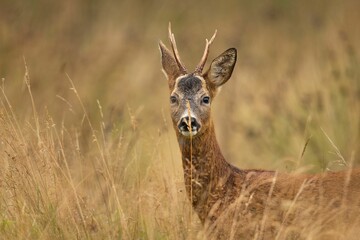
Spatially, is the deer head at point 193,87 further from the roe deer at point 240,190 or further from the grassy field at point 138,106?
the grassy field at point 138,106

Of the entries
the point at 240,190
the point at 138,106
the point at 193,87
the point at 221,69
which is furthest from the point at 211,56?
the point at 240,190

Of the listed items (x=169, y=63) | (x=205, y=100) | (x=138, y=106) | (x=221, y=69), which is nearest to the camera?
(x=205, y=100)

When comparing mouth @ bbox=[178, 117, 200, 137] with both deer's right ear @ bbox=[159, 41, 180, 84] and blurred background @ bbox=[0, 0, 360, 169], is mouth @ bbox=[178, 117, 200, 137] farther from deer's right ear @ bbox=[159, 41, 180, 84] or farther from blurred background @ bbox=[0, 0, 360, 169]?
blurred background @ bbox=[0, 0, 360, 169]

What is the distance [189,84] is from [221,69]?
1.11ft

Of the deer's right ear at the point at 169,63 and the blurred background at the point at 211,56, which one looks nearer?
→ the deer's right ear at the point at 169,63

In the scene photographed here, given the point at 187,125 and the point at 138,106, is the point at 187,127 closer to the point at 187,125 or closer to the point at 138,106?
the point at 187,125

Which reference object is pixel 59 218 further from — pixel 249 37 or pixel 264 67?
pixel 249 37

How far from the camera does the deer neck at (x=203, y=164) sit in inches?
262

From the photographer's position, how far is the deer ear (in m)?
7.16

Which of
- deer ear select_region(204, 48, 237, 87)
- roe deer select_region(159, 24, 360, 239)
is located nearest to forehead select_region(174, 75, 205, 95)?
roe deer select_region(159, 24, 360, 239)

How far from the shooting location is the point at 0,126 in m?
6.24

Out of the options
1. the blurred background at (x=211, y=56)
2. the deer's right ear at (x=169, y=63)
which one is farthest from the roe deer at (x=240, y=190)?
the blurred background at (x=211, y=56)

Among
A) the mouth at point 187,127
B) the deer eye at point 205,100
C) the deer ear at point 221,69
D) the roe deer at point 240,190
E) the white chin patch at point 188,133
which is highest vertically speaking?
the deer ear at point 221,69

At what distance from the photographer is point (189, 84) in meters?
6.99
